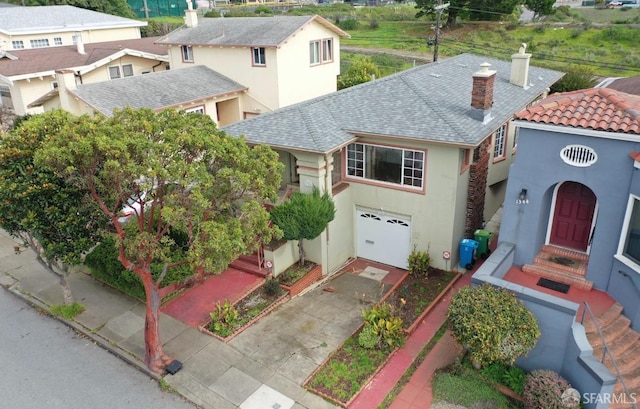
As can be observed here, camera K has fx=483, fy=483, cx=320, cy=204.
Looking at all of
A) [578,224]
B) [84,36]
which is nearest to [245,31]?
[578,224]

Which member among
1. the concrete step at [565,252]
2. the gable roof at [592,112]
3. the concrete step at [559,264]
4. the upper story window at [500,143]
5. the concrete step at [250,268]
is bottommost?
the concrete step at [250,268]

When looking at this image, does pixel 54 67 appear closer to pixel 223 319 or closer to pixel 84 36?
pixel 84 36

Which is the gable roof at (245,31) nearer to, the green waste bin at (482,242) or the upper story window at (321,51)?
the upper story window at (321,51)

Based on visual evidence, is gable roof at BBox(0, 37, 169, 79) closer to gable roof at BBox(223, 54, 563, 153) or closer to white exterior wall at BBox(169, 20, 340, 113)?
white exterior wall at BBox(169, 20, 340, 113)

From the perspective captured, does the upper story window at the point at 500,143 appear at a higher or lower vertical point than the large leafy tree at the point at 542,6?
lower

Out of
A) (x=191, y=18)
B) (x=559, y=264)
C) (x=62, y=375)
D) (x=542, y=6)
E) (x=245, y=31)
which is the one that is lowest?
(x=62, y=375)

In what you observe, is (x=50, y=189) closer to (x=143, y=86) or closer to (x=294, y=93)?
(x=143, y=86)

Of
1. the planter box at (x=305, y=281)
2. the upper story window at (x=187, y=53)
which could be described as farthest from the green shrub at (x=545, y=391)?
the upper story window at (x=187, y=53)
